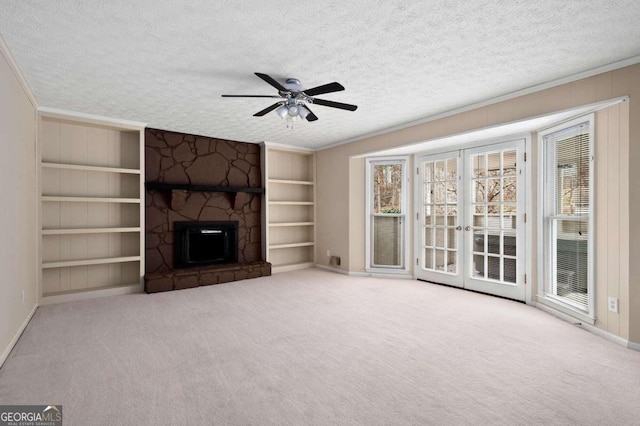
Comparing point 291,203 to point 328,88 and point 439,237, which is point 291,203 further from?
point 328,88

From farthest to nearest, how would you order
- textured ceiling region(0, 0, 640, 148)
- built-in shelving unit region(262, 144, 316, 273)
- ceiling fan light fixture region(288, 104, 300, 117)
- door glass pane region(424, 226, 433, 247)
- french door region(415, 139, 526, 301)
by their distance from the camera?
1. built-in shelving unit region(262, 144, 316, 273)
2. door glass pane region(424, 226, 433, 247)
3. french door region(415, 139, 526, 301)
4. ceiling fan light fixture region(288, 104, 300, 117)
5. textured ceiling region(0, 0, 640, 148)

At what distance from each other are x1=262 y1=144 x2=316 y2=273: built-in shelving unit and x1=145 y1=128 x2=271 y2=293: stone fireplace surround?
285mm

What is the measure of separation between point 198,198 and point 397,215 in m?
3.64

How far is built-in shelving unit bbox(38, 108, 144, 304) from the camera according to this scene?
4.46m

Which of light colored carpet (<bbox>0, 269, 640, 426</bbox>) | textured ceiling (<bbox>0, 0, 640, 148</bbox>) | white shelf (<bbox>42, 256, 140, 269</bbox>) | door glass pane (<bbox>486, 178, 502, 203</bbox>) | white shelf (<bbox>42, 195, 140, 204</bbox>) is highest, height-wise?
textured ceiling (<bbox>0, 0, 640, 148</bbox>)

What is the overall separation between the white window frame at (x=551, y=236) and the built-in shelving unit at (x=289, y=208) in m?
4.17

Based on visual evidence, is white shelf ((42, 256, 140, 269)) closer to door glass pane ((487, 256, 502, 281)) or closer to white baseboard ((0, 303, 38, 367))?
white baseboard ((0, 303, 38, 367))

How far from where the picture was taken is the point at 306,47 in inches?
107

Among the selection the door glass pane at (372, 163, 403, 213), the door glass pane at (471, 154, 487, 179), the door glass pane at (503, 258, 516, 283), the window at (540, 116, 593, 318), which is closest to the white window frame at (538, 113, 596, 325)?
the window at (540, 116, 593, 318)

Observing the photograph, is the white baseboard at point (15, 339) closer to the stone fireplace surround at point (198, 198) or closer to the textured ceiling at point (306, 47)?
the stone fireplace surround at point (198, 198)

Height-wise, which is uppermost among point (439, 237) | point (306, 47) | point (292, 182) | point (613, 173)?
point (306, 47)

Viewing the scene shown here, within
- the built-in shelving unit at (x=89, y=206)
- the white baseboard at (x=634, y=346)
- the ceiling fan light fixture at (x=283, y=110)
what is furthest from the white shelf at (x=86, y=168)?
the white baseboard at (x=634, y=346)

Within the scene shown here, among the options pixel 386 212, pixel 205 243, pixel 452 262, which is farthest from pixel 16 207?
pixel 452 262

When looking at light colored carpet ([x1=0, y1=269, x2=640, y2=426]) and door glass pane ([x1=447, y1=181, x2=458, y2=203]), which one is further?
door glass pane ([x1=447, y1=181, x2=458, y2=203])
